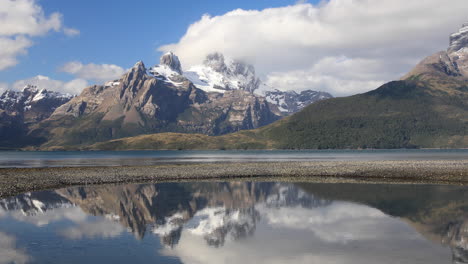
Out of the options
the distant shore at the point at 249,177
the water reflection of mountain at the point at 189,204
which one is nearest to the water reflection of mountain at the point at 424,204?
the water reflection of mountain at the point at 189,204

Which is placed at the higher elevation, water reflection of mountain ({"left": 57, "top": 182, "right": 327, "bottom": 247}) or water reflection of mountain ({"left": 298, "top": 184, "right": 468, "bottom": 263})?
water reflection of mountain ({"left": 57, "top": 182, "right": 327, "bottom": 247})

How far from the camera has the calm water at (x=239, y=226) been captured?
34.4m

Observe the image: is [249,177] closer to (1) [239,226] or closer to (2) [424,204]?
(2) [424,204]

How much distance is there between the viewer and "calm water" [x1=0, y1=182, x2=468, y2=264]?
34.4m

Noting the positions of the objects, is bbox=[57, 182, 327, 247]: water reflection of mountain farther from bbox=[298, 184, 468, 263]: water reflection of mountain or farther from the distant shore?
the distant shore

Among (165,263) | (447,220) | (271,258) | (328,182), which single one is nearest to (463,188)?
(328,182)

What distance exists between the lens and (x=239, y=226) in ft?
153

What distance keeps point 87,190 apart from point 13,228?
3478 cm

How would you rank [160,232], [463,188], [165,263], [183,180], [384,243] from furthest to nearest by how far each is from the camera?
[183,180] → [463,188] → [160,232] → [384,243] → [165,263]

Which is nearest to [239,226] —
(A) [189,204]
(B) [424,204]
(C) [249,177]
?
(A) [189,204]

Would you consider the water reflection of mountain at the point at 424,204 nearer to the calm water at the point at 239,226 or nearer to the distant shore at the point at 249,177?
the calm water at the point at 239,226

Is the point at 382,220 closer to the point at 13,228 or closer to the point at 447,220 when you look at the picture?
the point at 447,220

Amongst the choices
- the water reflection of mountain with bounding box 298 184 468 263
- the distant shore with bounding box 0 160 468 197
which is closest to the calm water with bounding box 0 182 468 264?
the water reflection of mountain with bounding box 298 184 468 263

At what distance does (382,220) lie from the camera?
4897 centimetres
